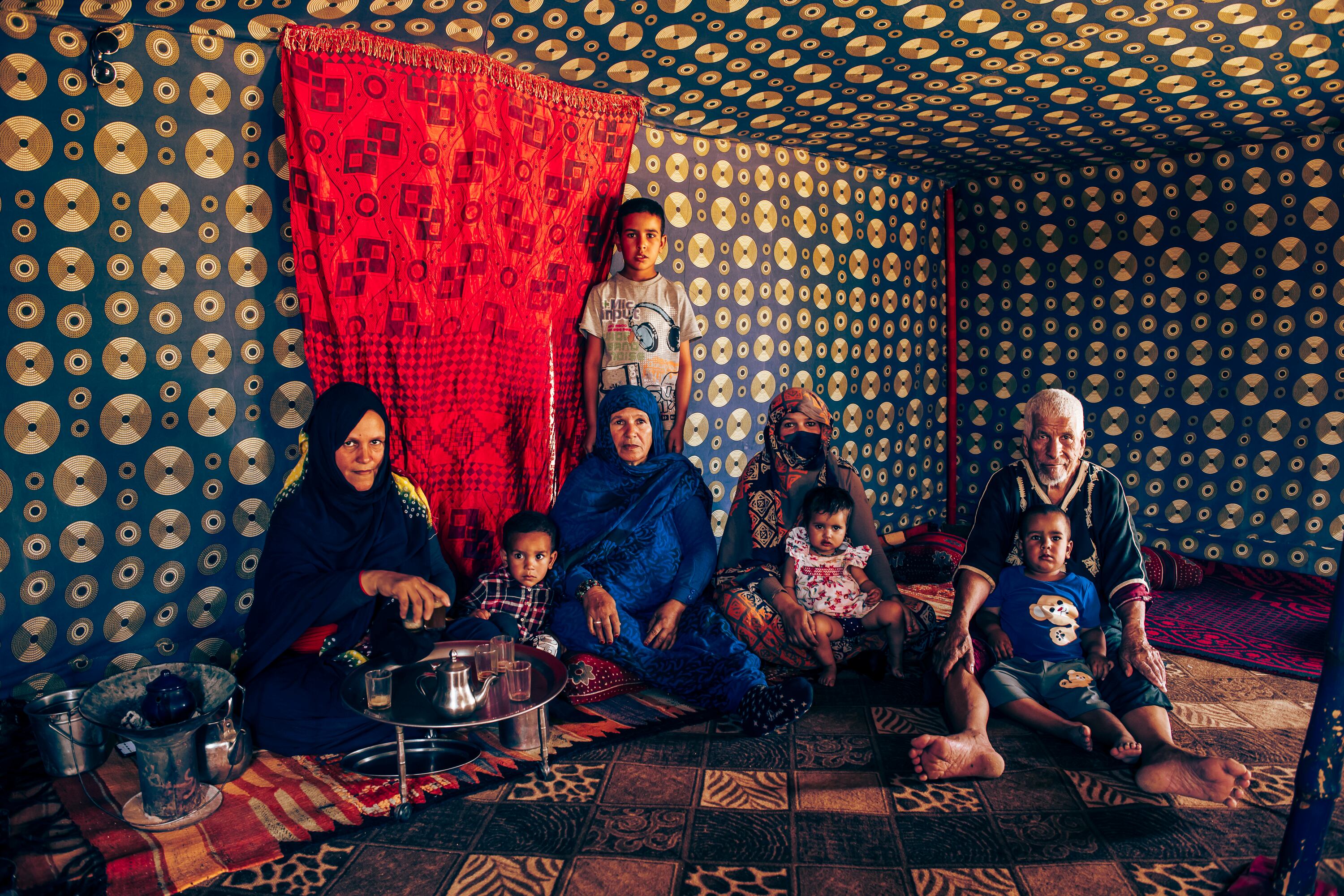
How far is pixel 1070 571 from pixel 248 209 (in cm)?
340

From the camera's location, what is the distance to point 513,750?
2.67m

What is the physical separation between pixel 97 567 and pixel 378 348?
1306mm

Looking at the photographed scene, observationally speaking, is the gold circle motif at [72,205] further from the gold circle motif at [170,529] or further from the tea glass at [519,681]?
the tea glass at [519,681]

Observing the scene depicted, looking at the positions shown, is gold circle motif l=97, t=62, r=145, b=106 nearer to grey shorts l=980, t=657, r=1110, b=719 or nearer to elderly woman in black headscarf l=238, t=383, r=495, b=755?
elderly woman in black headscarf l=238, t=383, r=495, b=755

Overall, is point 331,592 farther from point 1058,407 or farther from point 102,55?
point 1058,407

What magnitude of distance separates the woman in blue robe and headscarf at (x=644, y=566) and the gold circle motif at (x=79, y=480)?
1700mm

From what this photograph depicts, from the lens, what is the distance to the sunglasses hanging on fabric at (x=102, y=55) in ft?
8.96

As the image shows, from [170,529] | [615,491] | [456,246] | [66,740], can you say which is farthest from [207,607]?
[456,246]

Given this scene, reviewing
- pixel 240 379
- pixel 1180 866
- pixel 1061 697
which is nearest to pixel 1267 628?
pixel 1061 697

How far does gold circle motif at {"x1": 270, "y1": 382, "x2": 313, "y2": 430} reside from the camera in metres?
3.23

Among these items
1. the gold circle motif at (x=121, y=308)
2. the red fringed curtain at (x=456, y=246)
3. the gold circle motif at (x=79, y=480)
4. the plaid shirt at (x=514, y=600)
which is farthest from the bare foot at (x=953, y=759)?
the gold circle motif at (x=121, y=308)

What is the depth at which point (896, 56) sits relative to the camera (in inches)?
131

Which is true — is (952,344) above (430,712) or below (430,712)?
above

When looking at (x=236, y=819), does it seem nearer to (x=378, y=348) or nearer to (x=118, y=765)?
(x=118, y=765)
